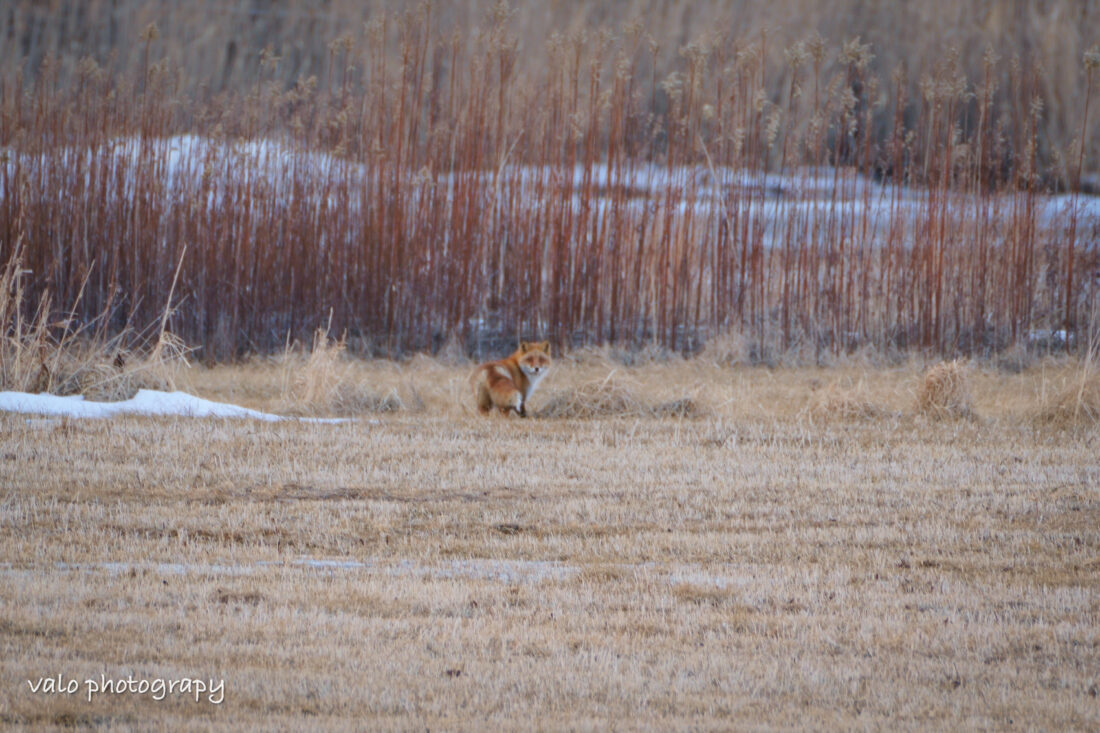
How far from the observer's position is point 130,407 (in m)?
8.62

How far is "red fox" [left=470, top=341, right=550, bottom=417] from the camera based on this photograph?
8766 mm

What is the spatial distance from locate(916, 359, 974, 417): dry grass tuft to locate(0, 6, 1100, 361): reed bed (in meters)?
3.38

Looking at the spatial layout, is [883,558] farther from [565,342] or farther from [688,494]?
[565,342]

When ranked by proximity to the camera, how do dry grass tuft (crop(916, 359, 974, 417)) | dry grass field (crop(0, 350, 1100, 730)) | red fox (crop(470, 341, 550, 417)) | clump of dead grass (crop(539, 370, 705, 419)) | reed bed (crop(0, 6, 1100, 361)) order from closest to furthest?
dry grass field (crop(0, 350, 1100, 730)) < red fox (crop(470, 341, 550, 417)) < dry grass tuft (crop(916, 359, 974, 417)) < clump of dead grass (crop(539, 370, 705, 419)) < reed bed (crop(0, 6, 1100, 361))

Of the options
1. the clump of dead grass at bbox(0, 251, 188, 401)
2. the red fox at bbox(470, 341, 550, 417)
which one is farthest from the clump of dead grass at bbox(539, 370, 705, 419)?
the clump of dead grass at bbox(0, 251, 188, 401)

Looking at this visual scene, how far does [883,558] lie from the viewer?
4.96 m

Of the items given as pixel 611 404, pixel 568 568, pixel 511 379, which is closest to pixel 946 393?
pixel 611 404

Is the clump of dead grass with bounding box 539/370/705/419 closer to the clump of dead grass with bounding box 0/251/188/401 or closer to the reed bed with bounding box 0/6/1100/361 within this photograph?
the clump of dead grass with bounding box 0/251/188/401

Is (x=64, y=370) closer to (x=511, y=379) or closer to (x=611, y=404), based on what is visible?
(x=511, y=379)

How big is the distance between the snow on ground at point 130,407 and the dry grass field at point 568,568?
37cm

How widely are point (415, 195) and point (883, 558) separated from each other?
358 inches

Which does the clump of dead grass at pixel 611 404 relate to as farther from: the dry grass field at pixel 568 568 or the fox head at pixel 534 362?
the fox head at pixel 534 362

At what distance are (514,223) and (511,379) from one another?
4306mm

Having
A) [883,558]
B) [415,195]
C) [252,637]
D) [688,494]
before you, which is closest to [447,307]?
[415,195]
